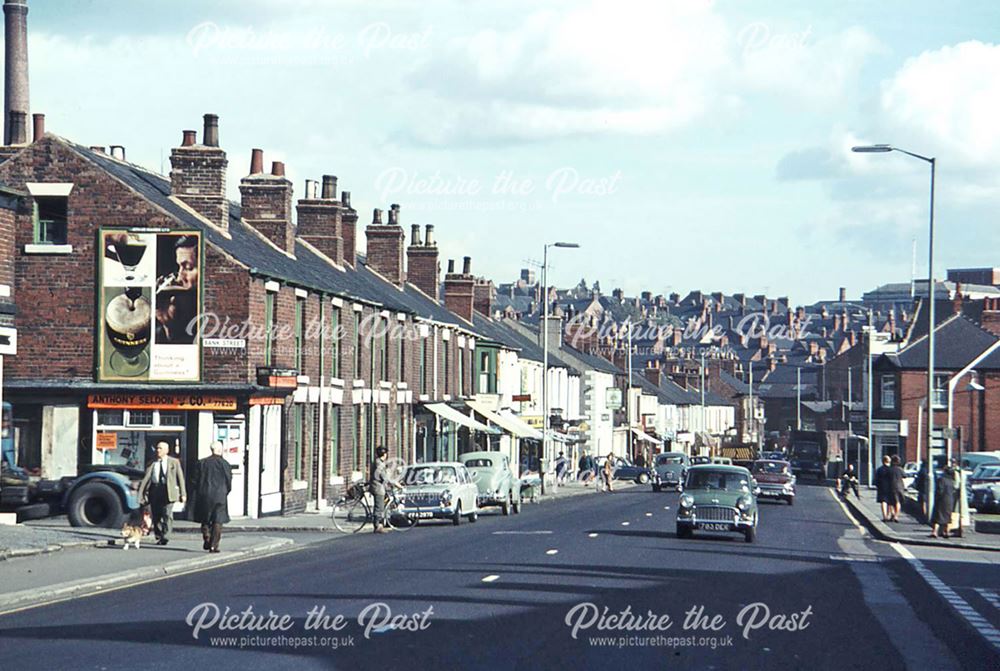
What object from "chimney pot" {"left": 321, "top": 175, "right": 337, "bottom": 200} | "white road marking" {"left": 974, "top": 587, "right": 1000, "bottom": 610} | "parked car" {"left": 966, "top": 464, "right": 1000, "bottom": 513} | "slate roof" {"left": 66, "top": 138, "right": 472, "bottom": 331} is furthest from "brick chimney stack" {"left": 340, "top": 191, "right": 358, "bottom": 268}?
"white road marking" {"left": 974, "top": 587, "right": 1000, "bottom": 610}

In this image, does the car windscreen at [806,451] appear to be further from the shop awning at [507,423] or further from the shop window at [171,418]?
the shop window at [171,418]

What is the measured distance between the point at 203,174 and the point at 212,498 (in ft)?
51.0

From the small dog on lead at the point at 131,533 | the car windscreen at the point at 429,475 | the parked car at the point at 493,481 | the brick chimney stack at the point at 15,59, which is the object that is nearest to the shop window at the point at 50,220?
the car windscreen at the point at 429,475

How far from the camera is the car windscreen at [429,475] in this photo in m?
36.3

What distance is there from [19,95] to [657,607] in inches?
1887

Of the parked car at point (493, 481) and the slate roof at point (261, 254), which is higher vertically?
the slate roof at point (261, 254)

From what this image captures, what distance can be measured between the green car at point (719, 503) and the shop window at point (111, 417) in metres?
13.6

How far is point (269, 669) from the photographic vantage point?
12617 millimetres

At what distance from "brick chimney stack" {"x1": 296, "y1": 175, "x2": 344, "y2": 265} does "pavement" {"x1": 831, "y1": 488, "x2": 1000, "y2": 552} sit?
19755 millimetres

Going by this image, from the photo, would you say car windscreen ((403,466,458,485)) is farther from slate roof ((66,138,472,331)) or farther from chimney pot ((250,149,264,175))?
chimney pot ((250,149,264,175))

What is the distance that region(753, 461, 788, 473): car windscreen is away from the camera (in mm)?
55406

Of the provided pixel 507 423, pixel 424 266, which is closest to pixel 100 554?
pixel 507 423

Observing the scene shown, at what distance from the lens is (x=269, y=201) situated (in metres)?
45.1

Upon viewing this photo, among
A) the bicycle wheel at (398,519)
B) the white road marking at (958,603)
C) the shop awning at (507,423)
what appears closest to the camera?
the white road marking at (958,603)
